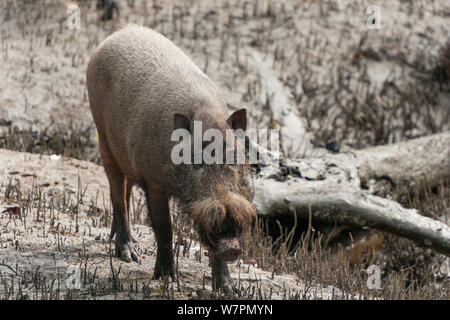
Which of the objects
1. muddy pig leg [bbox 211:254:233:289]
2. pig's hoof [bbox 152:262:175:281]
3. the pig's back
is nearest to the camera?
the pig's back

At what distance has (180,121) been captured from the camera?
14.0 ft

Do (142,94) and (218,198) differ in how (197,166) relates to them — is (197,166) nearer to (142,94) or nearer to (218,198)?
(218,198)

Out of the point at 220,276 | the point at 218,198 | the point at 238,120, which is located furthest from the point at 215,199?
the point at 220,276

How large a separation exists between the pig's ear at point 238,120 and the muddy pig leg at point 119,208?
179cm

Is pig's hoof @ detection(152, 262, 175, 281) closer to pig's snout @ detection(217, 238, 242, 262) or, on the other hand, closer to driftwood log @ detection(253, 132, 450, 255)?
pig's snout @ detection(217, 238, 242, 262)

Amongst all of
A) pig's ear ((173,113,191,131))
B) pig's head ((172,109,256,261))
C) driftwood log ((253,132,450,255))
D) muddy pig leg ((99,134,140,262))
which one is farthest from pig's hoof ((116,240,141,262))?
driftwood log ((253,132,450,255))

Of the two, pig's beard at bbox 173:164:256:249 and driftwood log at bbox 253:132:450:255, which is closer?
pig's beard at bbox 173:164:256:249

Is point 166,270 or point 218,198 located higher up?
point 218,198

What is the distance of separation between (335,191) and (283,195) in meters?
0.57

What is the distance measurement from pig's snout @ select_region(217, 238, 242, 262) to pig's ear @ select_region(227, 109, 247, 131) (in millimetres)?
797

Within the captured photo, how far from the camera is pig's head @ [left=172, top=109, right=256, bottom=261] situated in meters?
3.86

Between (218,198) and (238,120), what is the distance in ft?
2.09
